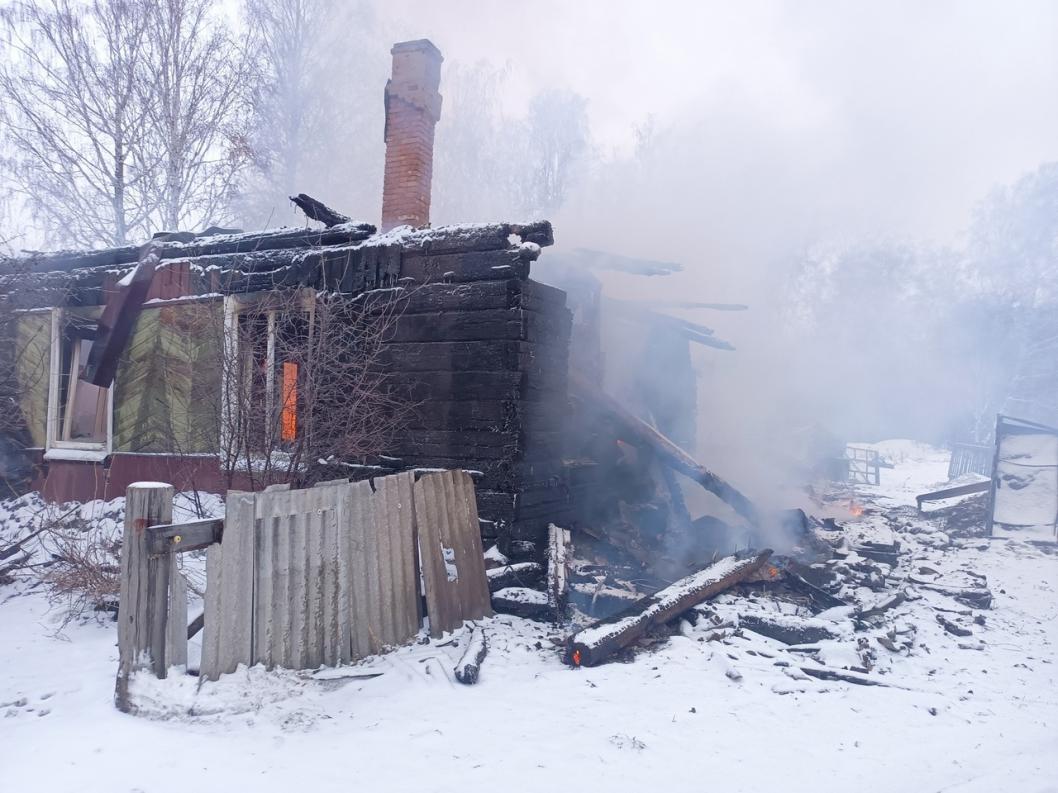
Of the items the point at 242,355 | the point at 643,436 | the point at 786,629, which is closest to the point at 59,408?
the point at 242,355

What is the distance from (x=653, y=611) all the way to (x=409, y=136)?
726 centimetres

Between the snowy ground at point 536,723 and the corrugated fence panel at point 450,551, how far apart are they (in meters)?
0.32

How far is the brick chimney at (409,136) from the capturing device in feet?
29.8

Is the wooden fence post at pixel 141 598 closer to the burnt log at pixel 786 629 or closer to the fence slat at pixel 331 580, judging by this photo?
the fence slat at pixel 331 580

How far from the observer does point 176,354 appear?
826 cm

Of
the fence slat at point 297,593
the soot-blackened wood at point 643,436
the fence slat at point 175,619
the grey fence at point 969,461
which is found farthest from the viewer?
the grey fence at point 969,461

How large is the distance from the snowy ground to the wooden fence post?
131mm

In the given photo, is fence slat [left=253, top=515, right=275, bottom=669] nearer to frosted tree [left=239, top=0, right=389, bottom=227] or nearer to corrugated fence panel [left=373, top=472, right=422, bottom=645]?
corrugated fence panel [left=373, top=472, right=422, bottom=645]

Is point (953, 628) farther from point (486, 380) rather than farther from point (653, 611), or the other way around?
point (486, 380)

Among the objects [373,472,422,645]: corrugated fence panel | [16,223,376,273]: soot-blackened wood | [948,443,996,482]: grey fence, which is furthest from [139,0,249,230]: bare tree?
[948,443,996,482]: grey fence

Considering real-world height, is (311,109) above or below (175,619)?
above

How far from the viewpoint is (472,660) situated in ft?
14.8

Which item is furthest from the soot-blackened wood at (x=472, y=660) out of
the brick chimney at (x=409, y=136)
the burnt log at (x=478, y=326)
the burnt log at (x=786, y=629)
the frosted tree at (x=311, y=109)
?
the frosted tree at (x=311, y=109)

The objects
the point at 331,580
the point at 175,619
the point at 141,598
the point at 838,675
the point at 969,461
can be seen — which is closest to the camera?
the point at 141,598
